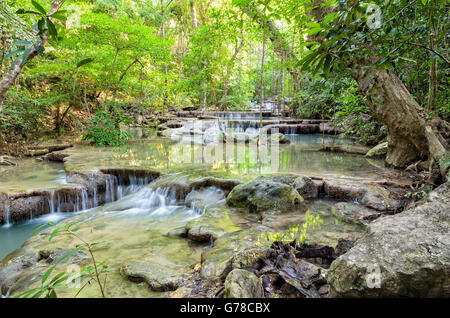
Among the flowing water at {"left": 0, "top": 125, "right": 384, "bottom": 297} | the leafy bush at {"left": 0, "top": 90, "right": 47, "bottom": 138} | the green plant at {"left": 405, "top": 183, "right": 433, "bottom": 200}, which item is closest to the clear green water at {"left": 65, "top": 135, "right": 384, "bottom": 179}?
the flowing water at {"left": 0, "top": 125, "right": 384, "bottom": 297}

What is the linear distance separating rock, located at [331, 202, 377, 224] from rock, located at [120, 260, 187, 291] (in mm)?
2586

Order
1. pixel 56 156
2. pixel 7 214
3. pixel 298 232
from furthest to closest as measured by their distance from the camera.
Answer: pixel 56 156, pixel 7 214, pixel 298 232

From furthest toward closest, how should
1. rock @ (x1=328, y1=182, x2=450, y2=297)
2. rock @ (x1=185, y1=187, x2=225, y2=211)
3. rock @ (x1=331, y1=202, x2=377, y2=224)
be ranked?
rock @ (x1=185, y1=187, x2=225, y2=211), rock @ (x1=331, y1=202, x2=377, y2=224), rock @ (x1=328, y1=182, x2=450, y2=297)

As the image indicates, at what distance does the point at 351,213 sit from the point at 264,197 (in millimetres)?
1377

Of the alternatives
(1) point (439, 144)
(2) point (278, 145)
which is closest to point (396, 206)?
(1) point (439, 144)

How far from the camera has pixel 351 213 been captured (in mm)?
3688

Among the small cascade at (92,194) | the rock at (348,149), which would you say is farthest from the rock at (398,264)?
the rock at (348,149)

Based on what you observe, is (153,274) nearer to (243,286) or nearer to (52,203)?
(243,286)

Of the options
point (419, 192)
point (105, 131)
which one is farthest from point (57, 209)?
point (419, 192)

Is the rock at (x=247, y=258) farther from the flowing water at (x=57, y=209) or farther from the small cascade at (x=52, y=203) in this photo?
the small cascade at (x=52, y=203)

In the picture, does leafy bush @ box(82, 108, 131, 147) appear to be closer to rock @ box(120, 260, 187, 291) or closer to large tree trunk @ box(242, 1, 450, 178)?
large tree trunk @ box(242, 1, 450, 178)

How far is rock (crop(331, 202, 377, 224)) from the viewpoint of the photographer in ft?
11.3

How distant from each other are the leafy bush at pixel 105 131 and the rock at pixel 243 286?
8842 millimetres
